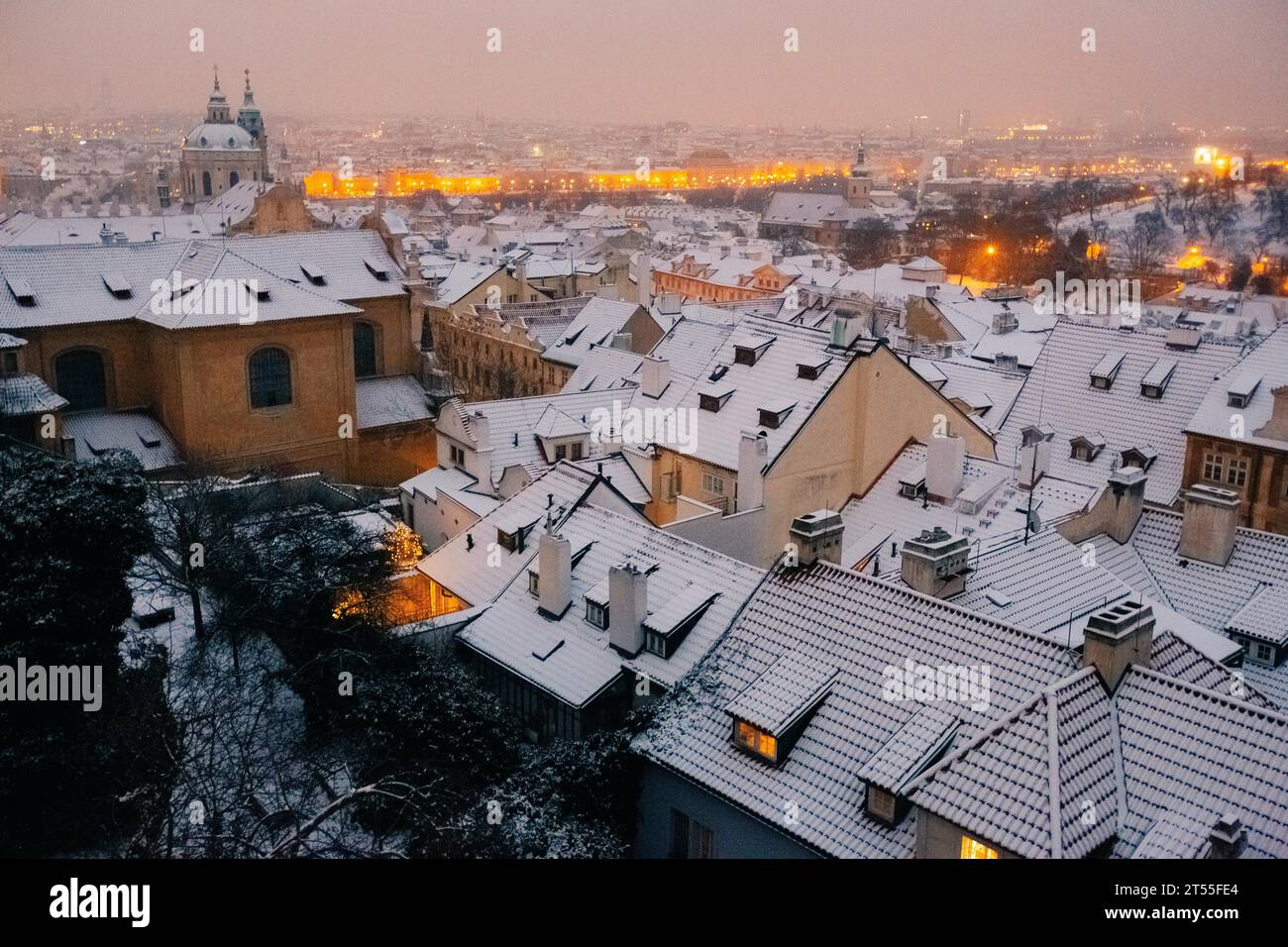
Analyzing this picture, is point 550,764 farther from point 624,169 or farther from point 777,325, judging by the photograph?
point 624,169

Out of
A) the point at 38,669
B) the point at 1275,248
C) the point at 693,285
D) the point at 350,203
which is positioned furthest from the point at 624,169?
the point at 38,669

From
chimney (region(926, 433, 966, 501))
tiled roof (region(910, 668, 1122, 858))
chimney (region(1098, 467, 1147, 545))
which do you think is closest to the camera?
tiled roof (region(910, 668, 1122, 858))

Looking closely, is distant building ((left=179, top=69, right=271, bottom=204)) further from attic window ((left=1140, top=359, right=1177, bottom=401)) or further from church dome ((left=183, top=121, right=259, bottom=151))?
attic window ((left=1140, top=359, right=1177, bottom=401))

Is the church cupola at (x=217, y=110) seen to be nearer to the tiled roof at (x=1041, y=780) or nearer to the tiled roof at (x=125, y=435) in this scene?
the tiled roof at (x=125, y=435)

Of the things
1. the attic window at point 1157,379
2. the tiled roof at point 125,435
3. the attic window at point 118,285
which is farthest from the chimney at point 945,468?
the attic window at point 118,285

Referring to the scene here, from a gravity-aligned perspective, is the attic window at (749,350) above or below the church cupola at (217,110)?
below

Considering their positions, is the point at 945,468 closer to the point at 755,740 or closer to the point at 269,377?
the point at 755,740

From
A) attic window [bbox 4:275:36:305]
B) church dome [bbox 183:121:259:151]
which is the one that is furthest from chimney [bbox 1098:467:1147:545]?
church dome [bbox 183:121:259:151]
